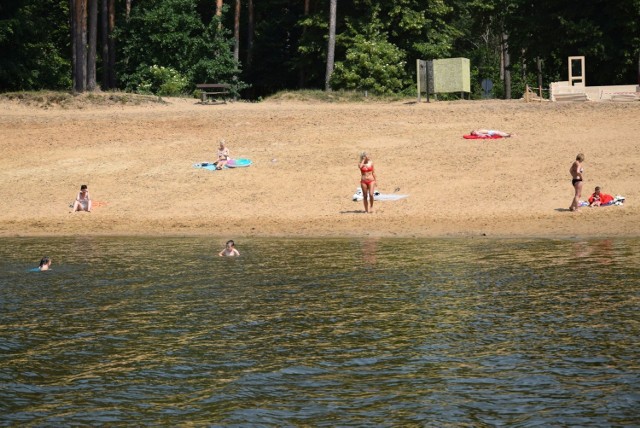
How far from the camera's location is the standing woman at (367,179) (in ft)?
→ 97.2

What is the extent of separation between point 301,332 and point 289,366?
6.58 ft

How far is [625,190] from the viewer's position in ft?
102

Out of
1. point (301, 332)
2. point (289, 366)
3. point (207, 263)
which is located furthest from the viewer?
point (207, 263)

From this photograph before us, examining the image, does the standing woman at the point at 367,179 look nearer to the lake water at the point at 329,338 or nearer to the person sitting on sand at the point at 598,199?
the lake water at the point at 329,338

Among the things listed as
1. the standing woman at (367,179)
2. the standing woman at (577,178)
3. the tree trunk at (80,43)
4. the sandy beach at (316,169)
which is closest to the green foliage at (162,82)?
the tree trunk at (80,43)

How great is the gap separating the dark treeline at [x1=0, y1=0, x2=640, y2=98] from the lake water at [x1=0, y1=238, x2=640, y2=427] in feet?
88.8

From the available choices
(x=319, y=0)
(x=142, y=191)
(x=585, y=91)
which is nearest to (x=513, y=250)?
(x=142, y=191)

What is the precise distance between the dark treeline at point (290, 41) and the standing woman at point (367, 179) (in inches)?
884

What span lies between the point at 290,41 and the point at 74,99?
2068 cm

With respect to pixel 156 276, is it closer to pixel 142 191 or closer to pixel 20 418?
pixel 20 418

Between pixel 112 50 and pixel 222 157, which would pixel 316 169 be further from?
pixel 112 50

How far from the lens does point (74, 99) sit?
47.5 m

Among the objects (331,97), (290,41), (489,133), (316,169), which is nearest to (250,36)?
(290,41)

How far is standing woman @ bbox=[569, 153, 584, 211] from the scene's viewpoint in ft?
94.4
